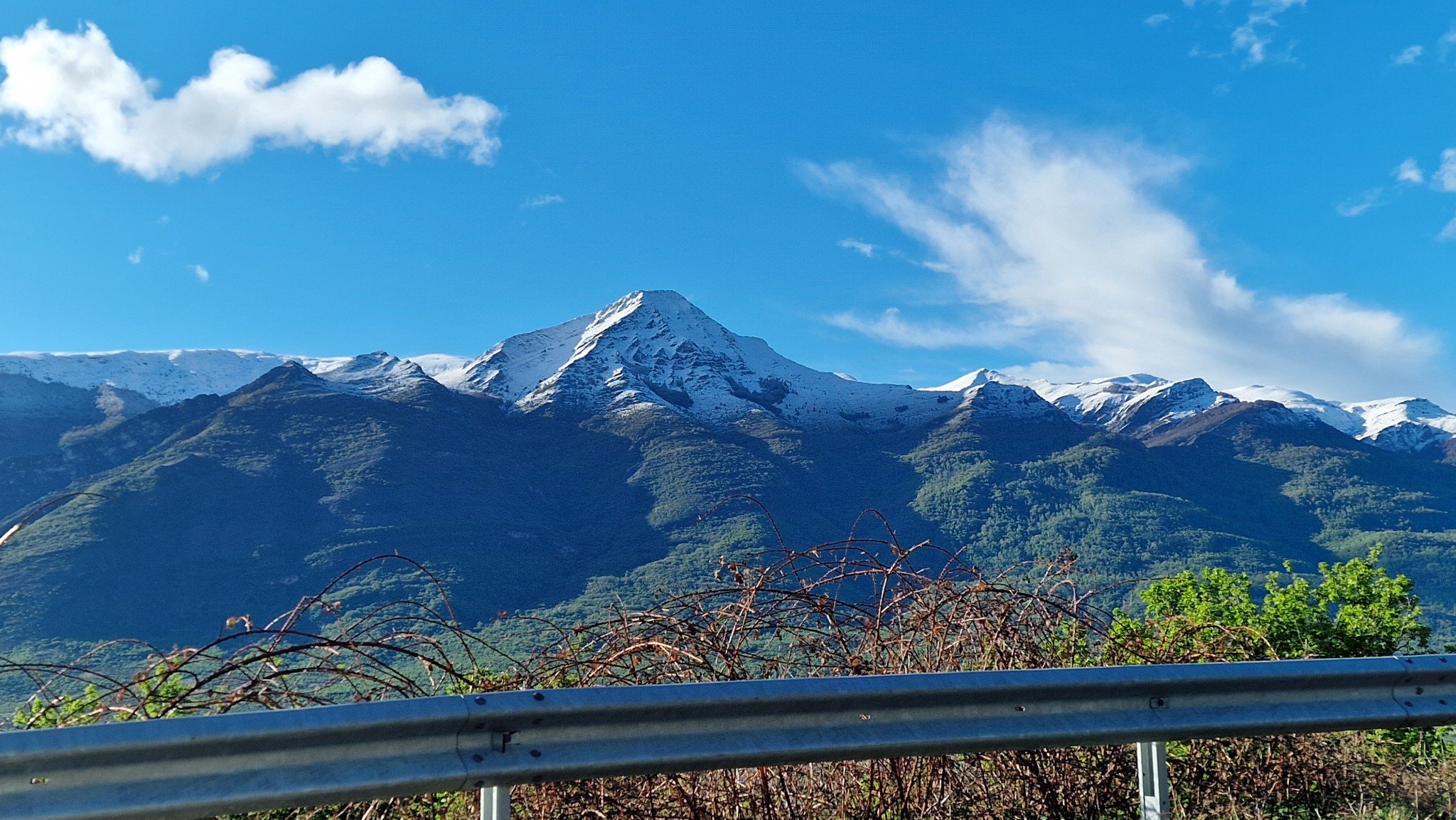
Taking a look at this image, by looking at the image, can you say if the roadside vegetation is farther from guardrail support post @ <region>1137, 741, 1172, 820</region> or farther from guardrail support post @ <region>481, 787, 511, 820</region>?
guardrail support post @ <region>481, 787, 511, 820</region>

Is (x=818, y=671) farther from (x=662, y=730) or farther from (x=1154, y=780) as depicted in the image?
(x=662, y=730)

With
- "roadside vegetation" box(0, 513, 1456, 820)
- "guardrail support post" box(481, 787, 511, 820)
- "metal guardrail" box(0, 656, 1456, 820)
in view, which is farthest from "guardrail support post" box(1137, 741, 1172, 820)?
"guardrail support post" box(481, 787, 511, 820)

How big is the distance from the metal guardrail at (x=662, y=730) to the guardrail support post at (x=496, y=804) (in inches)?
0.4

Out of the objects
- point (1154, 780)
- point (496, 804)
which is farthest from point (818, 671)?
point (496, 804)

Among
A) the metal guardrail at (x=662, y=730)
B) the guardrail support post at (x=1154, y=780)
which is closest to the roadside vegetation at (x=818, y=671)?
the guardrail support post at (x=1154, y=780)

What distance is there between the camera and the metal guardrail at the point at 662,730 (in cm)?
213

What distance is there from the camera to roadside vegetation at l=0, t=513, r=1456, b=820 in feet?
10.9

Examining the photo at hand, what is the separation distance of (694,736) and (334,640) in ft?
3.97

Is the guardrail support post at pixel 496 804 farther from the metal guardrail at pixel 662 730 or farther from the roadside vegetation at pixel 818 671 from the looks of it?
the roadside vegetation at pixel 818 671

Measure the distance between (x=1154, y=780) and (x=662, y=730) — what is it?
5.02 feet

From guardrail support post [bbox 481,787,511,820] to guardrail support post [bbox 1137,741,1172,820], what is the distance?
1.79m

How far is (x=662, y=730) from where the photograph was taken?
256 cm

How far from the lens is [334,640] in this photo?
10.3 feet

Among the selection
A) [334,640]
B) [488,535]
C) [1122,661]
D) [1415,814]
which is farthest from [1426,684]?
[488,535]
